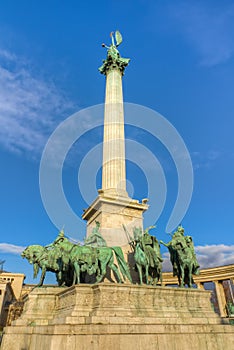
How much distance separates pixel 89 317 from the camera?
1141 centimetres

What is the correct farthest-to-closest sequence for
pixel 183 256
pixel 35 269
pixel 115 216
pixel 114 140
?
1. pixel 114 140
2. pixel 115 216
3. pixel 183 256
4. pixel 35 269

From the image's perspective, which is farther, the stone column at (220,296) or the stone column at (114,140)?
the stone column at (220,296)

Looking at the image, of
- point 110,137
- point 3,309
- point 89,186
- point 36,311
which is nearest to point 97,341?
point 36,311

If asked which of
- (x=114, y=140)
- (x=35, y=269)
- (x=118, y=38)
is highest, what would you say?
(x=118, y=38)

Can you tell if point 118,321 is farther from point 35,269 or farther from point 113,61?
point 113,61

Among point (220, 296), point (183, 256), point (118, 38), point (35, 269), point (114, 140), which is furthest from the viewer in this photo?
point (220, 296)

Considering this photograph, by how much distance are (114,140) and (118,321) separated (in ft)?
57.3

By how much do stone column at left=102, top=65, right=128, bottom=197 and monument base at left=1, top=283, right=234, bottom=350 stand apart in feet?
30.8

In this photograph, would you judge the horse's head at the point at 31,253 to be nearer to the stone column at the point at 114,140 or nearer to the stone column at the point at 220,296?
the stone column at the point at 114,140

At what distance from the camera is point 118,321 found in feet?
37.0

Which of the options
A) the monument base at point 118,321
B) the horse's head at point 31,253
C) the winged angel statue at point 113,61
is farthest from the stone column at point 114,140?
the monument base at point 118,321

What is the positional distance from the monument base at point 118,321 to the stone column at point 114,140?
Result: 938cm

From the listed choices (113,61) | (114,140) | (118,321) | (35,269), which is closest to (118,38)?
(113,61)

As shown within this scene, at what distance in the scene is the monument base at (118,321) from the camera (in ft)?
33.6
